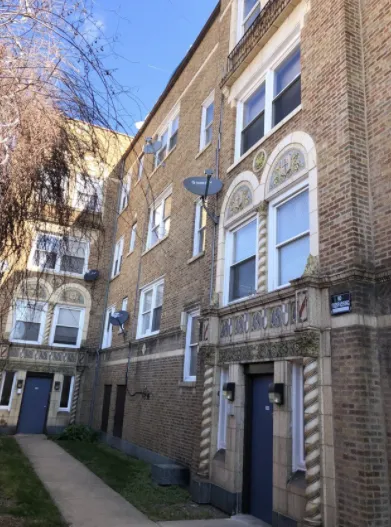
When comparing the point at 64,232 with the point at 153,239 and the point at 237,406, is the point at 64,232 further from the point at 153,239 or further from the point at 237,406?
the point at 153,239

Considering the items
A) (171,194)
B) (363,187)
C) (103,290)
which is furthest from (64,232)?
(103,290)

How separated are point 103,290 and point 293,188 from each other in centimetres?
1516

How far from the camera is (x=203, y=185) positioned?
10.1 metres

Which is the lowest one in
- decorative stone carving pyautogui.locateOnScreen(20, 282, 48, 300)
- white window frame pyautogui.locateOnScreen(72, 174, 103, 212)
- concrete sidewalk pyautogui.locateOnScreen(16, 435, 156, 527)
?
concrete sidewalk pyautogui.locateOnScreen(16, 435, 156, 527)

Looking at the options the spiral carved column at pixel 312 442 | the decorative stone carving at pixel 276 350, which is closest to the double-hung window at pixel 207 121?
the decorative stone carving at pixel 276 350

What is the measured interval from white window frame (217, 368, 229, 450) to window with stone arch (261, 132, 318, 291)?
7.39ft

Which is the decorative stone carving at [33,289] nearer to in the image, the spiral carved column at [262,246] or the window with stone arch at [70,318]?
the window with stone arch at [70,318]

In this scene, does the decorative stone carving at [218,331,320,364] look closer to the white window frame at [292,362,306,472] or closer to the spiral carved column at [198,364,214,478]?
the white window frame at [292,362,306,472]

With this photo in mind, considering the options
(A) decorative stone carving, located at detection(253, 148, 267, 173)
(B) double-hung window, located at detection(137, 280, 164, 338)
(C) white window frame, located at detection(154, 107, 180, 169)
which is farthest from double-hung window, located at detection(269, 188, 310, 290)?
(C) white window frame, located at detection(154, 107, 180, 169)

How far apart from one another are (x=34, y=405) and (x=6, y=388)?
4.58ft

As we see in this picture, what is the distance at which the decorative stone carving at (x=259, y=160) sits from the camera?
880cm

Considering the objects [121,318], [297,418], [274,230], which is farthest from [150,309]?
[297,418]

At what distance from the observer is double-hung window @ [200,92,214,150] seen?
13.2 meters

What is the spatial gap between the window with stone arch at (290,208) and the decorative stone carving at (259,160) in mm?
257
